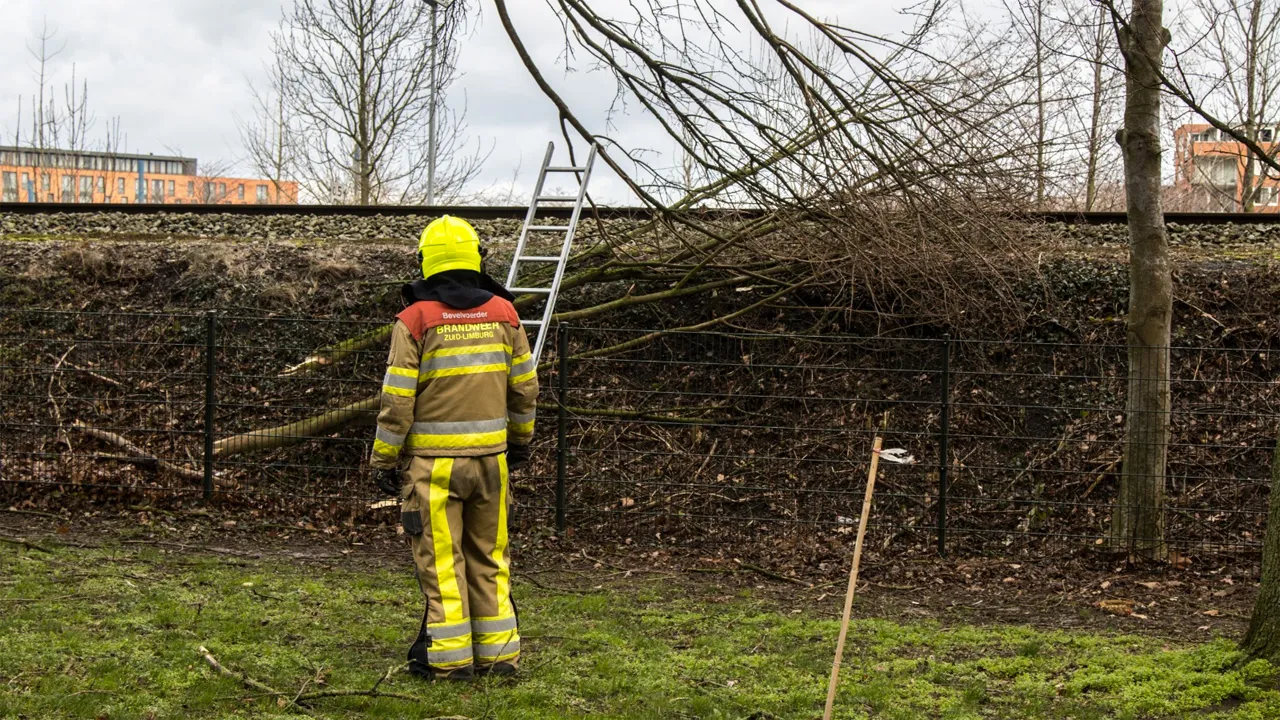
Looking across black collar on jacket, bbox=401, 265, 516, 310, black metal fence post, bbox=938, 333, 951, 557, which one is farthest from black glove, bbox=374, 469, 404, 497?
black metal fence post, bbox=938, 333, 951, 557

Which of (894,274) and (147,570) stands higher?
(894,274)

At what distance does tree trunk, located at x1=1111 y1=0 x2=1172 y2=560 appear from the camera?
8.34 metres

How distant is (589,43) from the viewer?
6.80 m

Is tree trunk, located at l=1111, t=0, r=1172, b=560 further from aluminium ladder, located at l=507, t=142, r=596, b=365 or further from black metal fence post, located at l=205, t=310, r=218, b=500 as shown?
black metal fence post, located at l=205, t=310, r=218, b=500

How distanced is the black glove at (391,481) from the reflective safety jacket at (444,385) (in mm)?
92

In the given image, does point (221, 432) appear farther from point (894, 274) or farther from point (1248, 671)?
point (1248, 671)

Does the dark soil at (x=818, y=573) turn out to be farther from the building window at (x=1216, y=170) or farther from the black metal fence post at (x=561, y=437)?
the building window at (x=1216, y=170)

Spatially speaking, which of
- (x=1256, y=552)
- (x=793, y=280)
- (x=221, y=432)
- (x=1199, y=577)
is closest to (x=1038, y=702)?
(x=1199, y=577)

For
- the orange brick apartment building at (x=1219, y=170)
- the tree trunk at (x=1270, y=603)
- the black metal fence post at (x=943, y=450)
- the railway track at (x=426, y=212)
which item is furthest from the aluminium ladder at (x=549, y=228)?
the orange brick apartment building at (x=1219, y=170)

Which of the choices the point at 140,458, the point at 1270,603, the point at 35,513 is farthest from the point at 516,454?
the point at 35,513

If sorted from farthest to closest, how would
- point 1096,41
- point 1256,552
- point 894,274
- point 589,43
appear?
1. point 894,274
2. point 1256,552
3. point 1096,41
4. point 589,43

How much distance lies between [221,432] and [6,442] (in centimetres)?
206

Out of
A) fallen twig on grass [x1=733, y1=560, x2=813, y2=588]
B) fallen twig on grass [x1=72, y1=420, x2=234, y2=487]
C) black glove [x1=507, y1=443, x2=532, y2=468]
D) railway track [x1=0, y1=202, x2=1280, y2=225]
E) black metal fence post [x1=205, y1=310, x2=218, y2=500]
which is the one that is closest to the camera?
black glove [x1=507, y1=443, x2=532, y2=468]

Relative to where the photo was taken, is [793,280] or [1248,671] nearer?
[1248,671]
